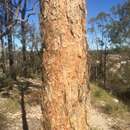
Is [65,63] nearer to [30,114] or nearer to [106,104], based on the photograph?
[30,114]

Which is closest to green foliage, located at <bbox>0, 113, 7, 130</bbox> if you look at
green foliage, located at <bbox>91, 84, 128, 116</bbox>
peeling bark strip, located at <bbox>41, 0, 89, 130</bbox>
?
green foliage, located at <bbox>91, 84, 128, 116</bbox>

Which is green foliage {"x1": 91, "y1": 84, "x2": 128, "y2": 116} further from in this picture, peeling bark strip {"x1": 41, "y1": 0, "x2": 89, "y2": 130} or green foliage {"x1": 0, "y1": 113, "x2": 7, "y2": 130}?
peeling bark strip {"x1": 41, "y1": 0, "x2": 89, "y2": 130}

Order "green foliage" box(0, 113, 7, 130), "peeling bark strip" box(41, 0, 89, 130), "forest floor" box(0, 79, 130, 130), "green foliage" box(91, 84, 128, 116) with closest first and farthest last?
"peeling bark strip" box(41, 0, 89, 130) → "green foliage" box(0, 113, 7, 130) → "forest floor" box(0, 79, 130, 130) → "green foliage" box(91, 84, 128, 116)

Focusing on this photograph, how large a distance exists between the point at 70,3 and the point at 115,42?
20.3 m

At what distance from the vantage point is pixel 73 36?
304 centimetres

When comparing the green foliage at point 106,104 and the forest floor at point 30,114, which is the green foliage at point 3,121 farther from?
the green foliage at point 106,104

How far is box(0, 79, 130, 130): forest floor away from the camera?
8289mm

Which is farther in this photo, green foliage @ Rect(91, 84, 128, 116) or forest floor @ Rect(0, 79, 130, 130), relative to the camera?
green foliage @ Rect(91, 84, 128, 116)

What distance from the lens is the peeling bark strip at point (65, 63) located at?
301 centimetres

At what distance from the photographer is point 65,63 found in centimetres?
301

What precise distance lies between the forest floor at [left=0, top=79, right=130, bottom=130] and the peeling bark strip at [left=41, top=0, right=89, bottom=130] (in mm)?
4957

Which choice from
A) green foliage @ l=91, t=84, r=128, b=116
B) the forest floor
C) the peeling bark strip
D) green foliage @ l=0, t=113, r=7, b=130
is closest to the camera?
the peeling bark strip

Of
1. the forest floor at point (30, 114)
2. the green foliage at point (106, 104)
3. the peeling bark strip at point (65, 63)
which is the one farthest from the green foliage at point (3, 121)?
the peeling bark strip at point (65, 63)

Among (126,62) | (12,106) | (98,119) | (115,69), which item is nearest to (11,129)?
(12,106)
